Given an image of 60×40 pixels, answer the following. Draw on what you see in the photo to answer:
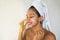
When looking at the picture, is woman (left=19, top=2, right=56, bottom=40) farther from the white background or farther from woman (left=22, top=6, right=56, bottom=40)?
the white background

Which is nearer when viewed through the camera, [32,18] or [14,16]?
[32,18]

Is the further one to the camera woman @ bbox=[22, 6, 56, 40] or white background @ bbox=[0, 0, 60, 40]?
white background @ bbox=[0, 0, 60, 40]

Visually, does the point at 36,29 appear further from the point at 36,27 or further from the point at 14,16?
the point at 14,16

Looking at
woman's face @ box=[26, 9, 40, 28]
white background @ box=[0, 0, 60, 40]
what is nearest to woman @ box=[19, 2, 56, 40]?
woman's face @ box=[26, 9, 40, 28]

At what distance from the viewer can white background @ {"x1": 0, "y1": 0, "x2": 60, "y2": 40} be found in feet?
4.98

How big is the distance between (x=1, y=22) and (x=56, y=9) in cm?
57

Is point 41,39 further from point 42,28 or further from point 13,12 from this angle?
point 13,12

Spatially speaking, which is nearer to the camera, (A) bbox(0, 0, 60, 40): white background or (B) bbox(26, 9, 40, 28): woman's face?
→ (B) bbox(26, 9, 40, 28): woman's face

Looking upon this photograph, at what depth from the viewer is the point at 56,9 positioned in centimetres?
162

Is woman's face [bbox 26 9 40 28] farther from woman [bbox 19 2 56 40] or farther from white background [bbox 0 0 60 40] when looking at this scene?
white background [bbox 0 0 60 40]

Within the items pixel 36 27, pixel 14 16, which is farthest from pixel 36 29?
pixel 14 16

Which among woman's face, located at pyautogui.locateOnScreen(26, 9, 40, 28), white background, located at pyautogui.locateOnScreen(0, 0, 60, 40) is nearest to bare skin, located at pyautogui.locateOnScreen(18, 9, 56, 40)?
woman's face, located at pyautogui.locateOnScreen(26, 9, 40, 28)

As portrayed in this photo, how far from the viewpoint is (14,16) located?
1560mm

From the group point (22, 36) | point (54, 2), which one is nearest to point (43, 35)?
point (22, 36)
